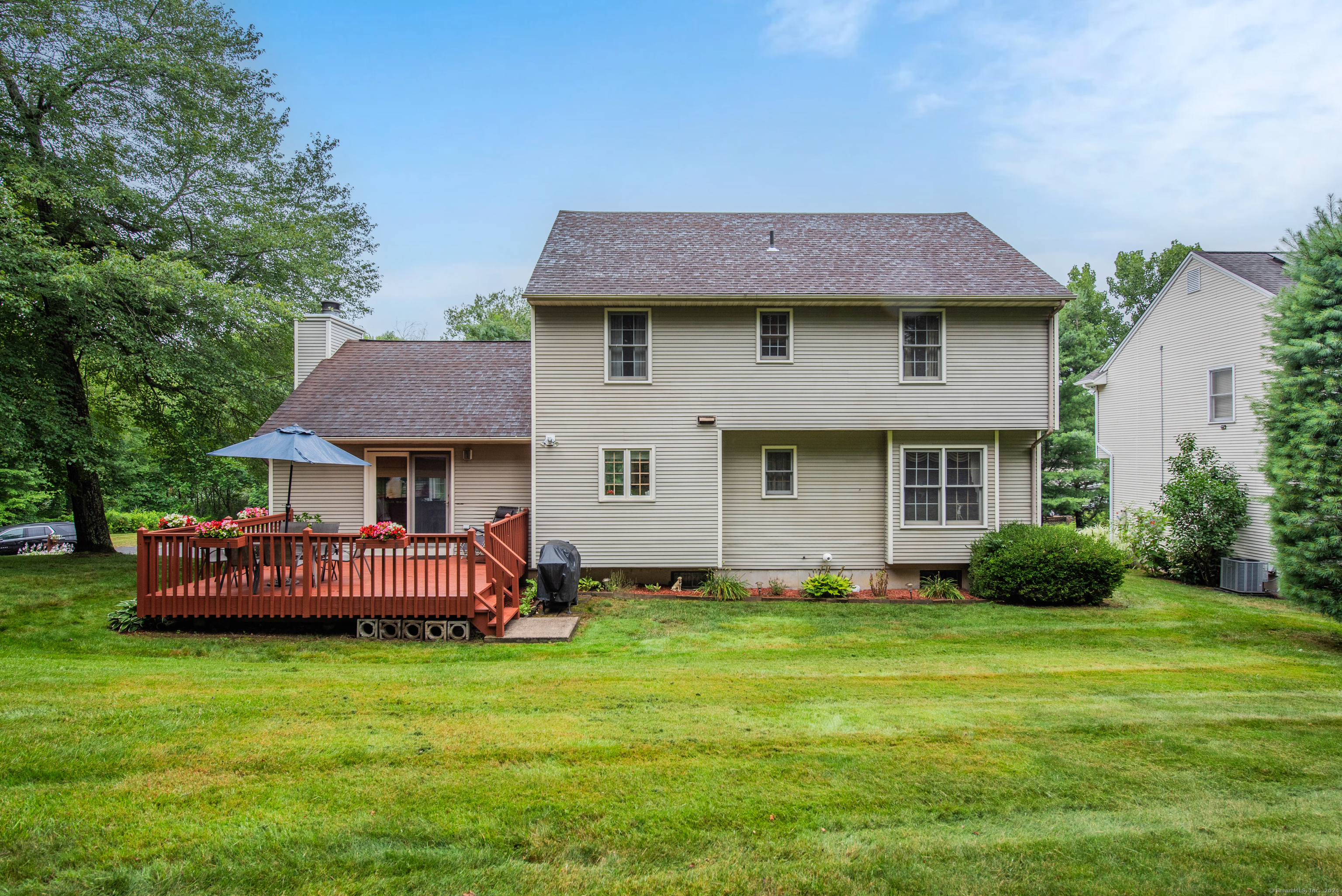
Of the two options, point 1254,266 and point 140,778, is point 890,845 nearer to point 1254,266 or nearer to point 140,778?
point 140,778

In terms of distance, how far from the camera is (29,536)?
20.7 meters

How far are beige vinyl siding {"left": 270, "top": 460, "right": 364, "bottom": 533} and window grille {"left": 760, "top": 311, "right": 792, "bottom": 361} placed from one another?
26.0ft

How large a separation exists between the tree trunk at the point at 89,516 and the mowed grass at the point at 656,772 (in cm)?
957

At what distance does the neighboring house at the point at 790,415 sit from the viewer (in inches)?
456

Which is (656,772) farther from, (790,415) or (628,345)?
(628,345)

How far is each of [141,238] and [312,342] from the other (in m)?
5.05

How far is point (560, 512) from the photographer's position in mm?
11578

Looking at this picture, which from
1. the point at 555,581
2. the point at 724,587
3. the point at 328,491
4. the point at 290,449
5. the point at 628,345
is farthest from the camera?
the point at 328,491

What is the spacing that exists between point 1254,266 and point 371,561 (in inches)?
722

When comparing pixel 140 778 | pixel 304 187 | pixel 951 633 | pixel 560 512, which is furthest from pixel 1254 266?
pixel 304 187

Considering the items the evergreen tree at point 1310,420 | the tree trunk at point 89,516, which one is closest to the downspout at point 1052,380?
the evergreen tree at point 1310,420

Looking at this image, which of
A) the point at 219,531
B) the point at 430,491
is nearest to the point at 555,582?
the point at 430,491

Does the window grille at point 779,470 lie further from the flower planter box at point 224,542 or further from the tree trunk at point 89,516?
the tree trunk at point 89,516

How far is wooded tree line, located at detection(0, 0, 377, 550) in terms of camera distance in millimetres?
12297
